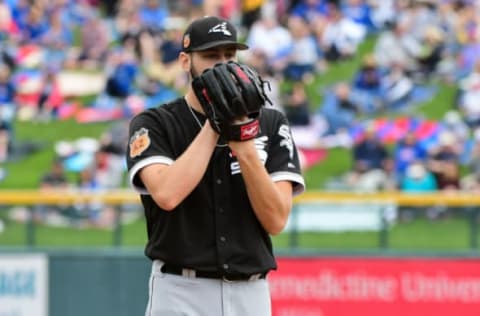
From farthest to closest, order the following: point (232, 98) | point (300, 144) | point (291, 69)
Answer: point (291, 69), point (300, 144), point (232, 98)

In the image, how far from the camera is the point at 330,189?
37.1ft

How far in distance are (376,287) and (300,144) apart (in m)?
3.60

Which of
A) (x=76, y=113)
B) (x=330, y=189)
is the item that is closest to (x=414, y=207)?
(x=330, y=189)

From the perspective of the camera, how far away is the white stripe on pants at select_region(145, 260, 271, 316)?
13.6 feet

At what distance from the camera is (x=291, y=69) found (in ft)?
46.7

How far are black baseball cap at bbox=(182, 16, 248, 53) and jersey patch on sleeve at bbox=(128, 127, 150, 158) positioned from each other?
328 mm

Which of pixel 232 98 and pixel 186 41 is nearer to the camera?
pixel 232 98

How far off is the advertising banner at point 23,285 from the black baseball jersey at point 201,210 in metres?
5.33

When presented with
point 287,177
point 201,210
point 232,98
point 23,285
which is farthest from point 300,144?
point 232,98

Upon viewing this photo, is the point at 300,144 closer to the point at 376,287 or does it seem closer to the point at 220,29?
the point at 376,287

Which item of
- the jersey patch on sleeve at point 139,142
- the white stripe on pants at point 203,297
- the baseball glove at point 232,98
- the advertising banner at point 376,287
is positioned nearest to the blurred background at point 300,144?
the advertising banner at point 376,287

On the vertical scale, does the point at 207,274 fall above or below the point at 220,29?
below

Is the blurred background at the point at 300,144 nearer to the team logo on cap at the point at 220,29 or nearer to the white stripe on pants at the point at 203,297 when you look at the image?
the white stripe on pants at the point at 203,297

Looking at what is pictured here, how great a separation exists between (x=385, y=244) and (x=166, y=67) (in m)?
5.35
